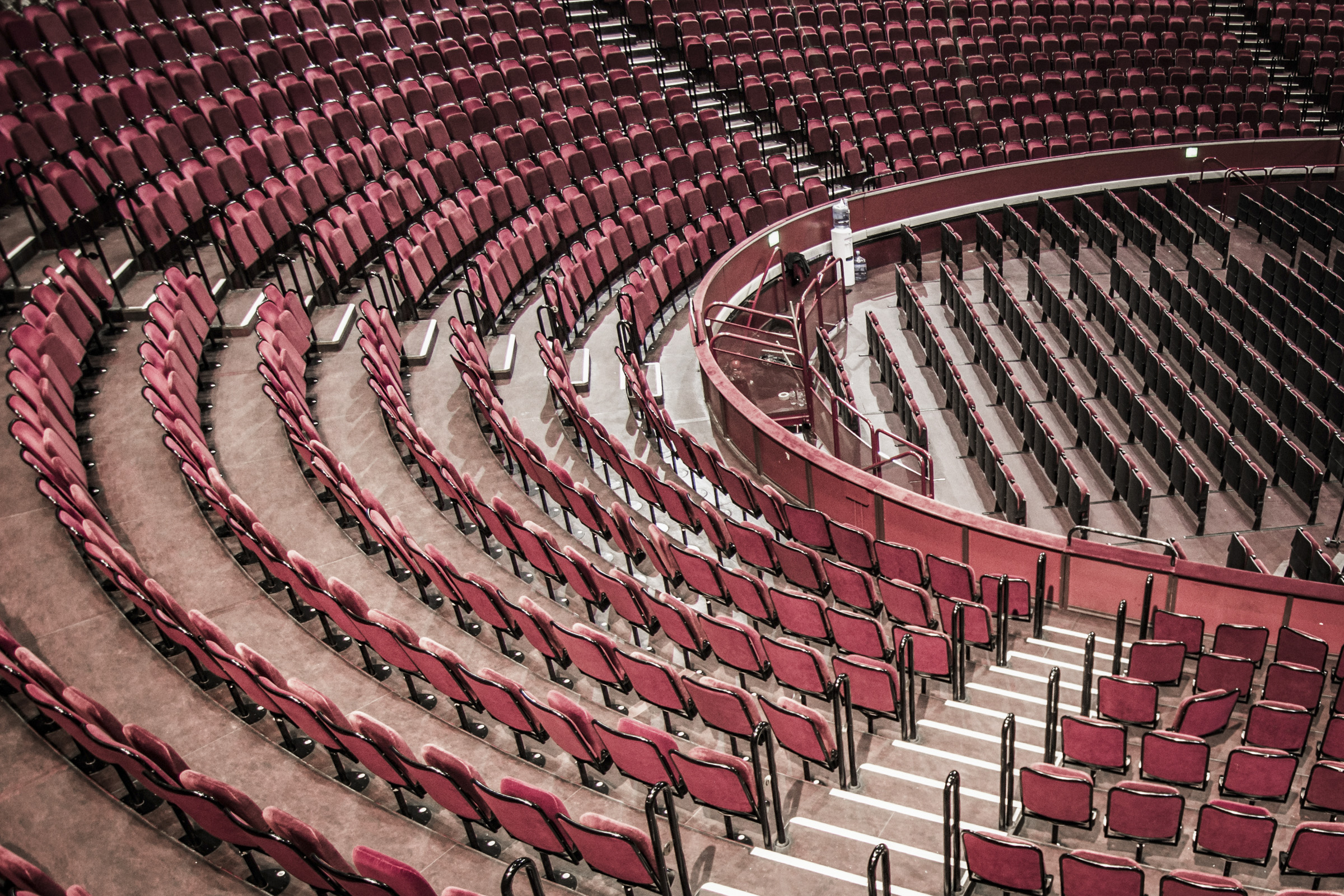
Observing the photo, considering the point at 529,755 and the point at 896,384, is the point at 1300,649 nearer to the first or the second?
the point at 529,755

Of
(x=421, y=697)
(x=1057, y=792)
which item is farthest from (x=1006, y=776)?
(x=421, y=697)

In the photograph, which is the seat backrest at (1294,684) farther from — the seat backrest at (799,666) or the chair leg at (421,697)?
the chair leg at (421,697)

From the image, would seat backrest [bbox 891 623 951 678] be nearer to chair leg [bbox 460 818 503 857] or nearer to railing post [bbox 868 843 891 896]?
railing post [bbox 868 843 891 896]

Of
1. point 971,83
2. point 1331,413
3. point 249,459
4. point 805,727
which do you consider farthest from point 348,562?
point 971,83

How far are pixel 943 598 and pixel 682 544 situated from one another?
2.68 feet

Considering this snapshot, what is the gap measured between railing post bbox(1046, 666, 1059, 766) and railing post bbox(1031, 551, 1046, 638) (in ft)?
1.07

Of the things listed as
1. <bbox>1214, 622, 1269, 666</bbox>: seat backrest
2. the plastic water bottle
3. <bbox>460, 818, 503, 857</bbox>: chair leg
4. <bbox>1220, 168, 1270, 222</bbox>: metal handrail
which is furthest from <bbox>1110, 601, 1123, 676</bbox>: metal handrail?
<bbox>1220, 168, 1270, 222</bbox>: metal handrail

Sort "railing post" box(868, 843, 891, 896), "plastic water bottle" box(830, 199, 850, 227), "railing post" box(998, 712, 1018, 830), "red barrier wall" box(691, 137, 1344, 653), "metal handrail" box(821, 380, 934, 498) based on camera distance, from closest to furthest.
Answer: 1. "railing post" box(868, 843, 891, 896)
2. "railing post" box(998, 712, 1018, 830)
3. "red barrier wall" box(691, 137, 1344, 653)
4. "metal handrail" box(821, 380, 934, 498)
5. "plastic water bottle" box(830, 199, 850, 227)

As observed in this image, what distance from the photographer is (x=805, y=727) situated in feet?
6.89

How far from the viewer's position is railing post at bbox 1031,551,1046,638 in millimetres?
2632

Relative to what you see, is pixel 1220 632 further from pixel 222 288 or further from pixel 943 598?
pixel 222 288

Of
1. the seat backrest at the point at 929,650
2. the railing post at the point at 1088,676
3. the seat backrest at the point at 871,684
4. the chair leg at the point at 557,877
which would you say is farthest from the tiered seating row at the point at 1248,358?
the chair leg at the point at 557,877

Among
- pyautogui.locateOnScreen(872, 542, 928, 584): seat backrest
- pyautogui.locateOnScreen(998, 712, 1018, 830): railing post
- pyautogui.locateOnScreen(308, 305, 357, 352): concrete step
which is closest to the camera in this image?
pyautogui.locateOnScreen(998, 712, 1018, 830): railing post

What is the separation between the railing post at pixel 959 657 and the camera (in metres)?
2.47
